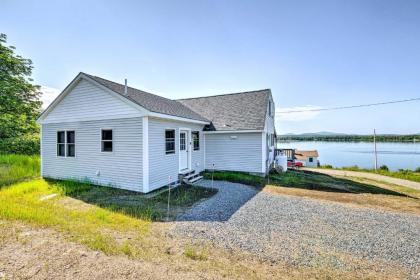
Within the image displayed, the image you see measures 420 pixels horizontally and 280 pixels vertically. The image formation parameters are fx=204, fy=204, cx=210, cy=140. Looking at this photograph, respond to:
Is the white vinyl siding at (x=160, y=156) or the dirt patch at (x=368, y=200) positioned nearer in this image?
the dirt patch at (x=368, y=200)

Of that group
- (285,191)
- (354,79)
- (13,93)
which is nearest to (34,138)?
(13,93)

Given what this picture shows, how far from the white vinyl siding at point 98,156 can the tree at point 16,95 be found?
12.6 meters

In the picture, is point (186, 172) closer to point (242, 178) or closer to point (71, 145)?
point (242, 178)

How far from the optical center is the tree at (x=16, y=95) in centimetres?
1825

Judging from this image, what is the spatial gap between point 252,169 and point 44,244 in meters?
9.62

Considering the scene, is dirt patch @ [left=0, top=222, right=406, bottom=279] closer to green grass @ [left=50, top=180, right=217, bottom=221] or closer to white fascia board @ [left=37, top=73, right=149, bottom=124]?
green grass @ [left=50, top=180, right=217, bottom=221]

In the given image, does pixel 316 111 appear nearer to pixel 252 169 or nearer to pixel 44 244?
pixel 252 169

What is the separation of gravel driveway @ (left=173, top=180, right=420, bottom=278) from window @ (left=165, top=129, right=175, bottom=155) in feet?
10.4

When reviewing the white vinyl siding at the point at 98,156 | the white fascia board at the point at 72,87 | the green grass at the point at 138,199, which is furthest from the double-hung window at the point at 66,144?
the green grass at the point at 138,199

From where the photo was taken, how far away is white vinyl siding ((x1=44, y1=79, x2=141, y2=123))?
8.20 meters

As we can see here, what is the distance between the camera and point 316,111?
22469mm

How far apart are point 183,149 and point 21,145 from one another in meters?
17.0

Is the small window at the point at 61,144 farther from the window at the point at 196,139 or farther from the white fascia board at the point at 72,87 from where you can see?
the window at the point at 196,139

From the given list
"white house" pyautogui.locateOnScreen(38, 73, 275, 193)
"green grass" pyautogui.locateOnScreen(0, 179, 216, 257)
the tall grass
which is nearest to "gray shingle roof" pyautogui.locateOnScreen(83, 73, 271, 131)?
"white house" pyautogui.locateOnScreen(38, 73, 275, 193)
